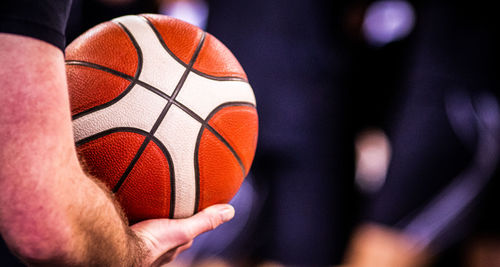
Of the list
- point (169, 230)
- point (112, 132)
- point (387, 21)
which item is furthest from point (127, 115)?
point (387, 21)

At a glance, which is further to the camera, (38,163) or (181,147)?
(181,147)

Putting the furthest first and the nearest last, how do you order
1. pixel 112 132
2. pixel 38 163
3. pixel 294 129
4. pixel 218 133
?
pixel 294 129 → pixel 218 133 → pixel 112 132 → pixel 38 163

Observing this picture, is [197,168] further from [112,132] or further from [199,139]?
[112,132]

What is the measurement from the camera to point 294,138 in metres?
2.56

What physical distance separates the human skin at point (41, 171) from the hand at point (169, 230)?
0.56 ft

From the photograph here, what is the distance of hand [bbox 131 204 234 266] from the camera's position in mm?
772

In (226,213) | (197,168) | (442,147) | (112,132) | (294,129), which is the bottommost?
(442,147)

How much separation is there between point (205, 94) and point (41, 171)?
44 centimetres

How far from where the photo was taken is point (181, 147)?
2.68 feet

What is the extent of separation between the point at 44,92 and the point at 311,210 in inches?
91.4

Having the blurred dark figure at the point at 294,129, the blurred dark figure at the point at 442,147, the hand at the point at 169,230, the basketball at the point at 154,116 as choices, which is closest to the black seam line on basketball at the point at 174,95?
the basketball at the point at 154,116

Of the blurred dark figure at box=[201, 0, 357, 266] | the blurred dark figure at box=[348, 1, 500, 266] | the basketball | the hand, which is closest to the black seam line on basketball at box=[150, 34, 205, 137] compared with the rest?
the basketball

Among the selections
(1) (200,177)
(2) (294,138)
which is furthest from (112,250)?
(2) (294,138)

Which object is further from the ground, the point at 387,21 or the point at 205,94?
the point at 205,94
